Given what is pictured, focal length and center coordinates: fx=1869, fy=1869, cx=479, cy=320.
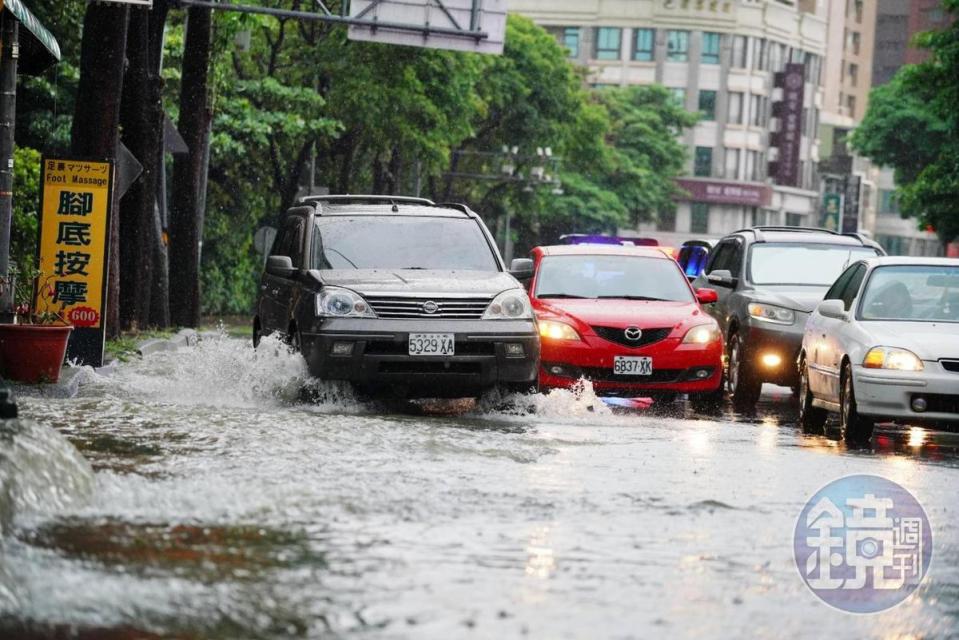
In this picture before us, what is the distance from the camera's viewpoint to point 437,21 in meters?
29.5

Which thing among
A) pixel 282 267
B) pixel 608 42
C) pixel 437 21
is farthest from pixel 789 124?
pixel 282 267

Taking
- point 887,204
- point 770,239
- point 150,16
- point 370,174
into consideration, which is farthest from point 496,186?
point 887,204

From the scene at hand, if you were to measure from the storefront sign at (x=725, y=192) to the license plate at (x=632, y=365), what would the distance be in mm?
92419

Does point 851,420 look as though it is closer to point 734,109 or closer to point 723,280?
point 723,280

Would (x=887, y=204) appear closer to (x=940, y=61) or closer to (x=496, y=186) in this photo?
(x=496, y=186)

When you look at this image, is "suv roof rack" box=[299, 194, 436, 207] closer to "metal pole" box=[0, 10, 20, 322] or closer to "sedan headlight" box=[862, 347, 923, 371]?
"metal pole" box=[0, 10, 20, 322]

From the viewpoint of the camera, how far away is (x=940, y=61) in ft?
161

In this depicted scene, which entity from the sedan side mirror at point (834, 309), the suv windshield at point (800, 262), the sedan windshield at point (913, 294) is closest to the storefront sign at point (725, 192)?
the suv windshield at point (800, 262)

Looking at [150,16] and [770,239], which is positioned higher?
[150,16]

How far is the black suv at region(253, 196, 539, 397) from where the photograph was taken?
1470 cm

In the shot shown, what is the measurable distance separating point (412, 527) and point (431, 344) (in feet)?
21.0

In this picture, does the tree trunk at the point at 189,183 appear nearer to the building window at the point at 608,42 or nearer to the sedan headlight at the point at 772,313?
the sedan headlight at the point at 772,313

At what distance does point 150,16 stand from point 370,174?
31.9 meters

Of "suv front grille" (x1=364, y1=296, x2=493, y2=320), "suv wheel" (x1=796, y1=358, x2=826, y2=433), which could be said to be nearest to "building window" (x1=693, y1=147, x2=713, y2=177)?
"suv wheel" (x1=796, y1=358, x2=826, y2=433)
